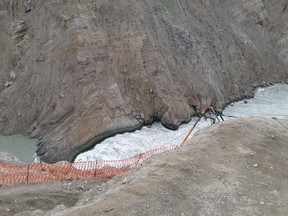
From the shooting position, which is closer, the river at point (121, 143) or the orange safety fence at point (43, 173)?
the orange safety fence at point (43, 173)

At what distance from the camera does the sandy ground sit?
22.3 feet

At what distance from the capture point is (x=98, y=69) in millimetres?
17422

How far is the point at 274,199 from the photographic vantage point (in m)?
7.34

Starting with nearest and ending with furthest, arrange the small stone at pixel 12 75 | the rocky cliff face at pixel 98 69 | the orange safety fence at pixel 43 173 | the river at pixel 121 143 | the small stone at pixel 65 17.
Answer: the orange safety fence at pixel 43 173
the river at pixel 121 143
the rocky cliff face at pixel 98 69
the small stone at pixel 65 17
the small stone at pixel 12 75

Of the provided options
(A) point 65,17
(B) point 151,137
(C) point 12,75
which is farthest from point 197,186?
(C) point 12,75

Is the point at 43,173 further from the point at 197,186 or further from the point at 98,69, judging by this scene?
the point at 98,69

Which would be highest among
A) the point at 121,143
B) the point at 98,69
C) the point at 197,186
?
the point at 98,69

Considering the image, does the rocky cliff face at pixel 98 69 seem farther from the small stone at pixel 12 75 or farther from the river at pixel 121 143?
the river at pixel 121 143

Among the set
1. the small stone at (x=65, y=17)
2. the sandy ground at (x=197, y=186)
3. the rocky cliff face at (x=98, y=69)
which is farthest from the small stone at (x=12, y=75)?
the sandy ground at (x=197, y=186)

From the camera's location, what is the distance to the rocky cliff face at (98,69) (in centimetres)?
1677

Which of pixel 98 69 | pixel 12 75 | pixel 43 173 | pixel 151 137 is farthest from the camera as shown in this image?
pixel 12 75

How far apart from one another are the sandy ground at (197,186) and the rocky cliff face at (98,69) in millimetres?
6653

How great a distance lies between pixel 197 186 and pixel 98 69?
1111cm

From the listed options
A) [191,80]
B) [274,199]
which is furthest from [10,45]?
[274,199]
